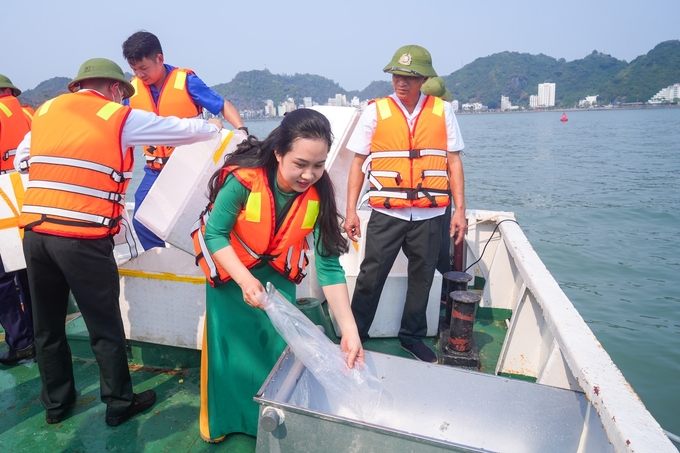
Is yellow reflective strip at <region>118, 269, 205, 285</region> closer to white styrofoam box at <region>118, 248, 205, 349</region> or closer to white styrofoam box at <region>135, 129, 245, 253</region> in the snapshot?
white styrofoam box at <region>118, 248, 205, 349</region>

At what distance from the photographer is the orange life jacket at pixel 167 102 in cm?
369

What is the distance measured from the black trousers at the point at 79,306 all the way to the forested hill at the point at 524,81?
64788mm

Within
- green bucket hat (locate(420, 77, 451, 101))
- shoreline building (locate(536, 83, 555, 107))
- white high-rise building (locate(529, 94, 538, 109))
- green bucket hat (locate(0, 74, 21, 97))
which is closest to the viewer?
green bucket hat (locate(0, 74, 21, 97))

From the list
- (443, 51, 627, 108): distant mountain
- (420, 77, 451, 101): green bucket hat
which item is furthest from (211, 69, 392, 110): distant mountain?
(420, 77, 451, 101): green bucket hat

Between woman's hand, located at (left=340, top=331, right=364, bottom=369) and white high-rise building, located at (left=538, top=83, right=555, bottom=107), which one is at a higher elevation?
white high-rise building, located at (left=538, top=83, right=555, bottom=107)

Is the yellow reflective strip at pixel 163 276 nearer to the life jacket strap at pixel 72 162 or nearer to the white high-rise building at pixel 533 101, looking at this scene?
the life jacket strap at pixel 72 162

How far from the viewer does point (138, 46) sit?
339 centimetres

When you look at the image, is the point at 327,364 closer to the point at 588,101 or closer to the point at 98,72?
the point at 98,72

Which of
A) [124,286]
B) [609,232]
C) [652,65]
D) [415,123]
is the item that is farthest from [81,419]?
[652,65]

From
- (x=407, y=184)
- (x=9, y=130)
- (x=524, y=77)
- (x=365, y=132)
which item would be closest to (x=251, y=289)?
(x=407, y=184)

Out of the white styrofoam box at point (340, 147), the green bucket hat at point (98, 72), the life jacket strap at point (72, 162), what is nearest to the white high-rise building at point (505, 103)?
the white styrofoam box at point (340, 147)

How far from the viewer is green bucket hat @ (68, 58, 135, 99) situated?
2.47 meters

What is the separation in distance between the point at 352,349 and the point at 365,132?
1.68m

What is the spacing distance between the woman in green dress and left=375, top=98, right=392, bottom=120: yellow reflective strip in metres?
1.23
